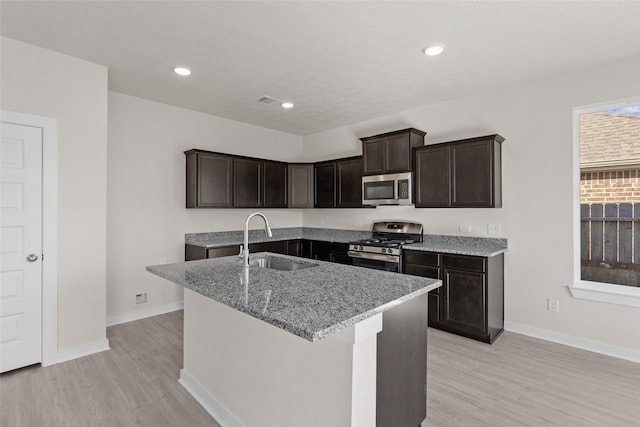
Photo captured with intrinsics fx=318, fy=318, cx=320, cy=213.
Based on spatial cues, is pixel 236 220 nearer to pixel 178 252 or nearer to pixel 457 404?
pixel 178 252

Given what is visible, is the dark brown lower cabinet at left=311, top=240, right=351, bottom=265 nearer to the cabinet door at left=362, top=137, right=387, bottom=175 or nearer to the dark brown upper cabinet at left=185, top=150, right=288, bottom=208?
the dark brown upper cabinet at left=185, top=150, right=288, bottom=208

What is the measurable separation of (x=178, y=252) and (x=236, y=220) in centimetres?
99

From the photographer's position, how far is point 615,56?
289cm

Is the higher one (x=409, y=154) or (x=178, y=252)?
(x=409, y=154)

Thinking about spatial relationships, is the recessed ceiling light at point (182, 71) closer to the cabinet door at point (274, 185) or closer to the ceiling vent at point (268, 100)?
the ceiling vent at point (268, 100)

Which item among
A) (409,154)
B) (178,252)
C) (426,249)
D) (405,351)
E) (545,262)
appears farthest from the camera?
(178,252)

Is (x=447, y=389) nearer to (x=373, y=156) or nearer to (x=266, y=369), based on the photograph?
(x=266, y=369)

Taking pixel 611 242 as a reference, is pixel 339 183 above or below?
above

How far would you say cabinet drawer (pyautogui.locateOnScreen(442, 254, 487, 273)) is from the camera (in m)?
3.21

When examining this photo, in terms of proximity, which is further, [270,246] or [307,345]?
[270,246]

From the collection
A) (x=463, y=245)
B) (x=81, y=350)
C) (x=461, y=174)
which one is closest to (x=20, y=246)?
(x=81, y=350)

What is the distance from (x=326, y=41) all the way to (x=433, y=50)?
36.6 inches

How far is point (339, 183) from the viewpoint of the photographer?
5027mm

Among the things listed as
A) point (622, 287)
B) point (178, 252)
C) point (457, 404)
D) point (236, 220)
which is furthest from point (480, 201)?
point (178, 252)
